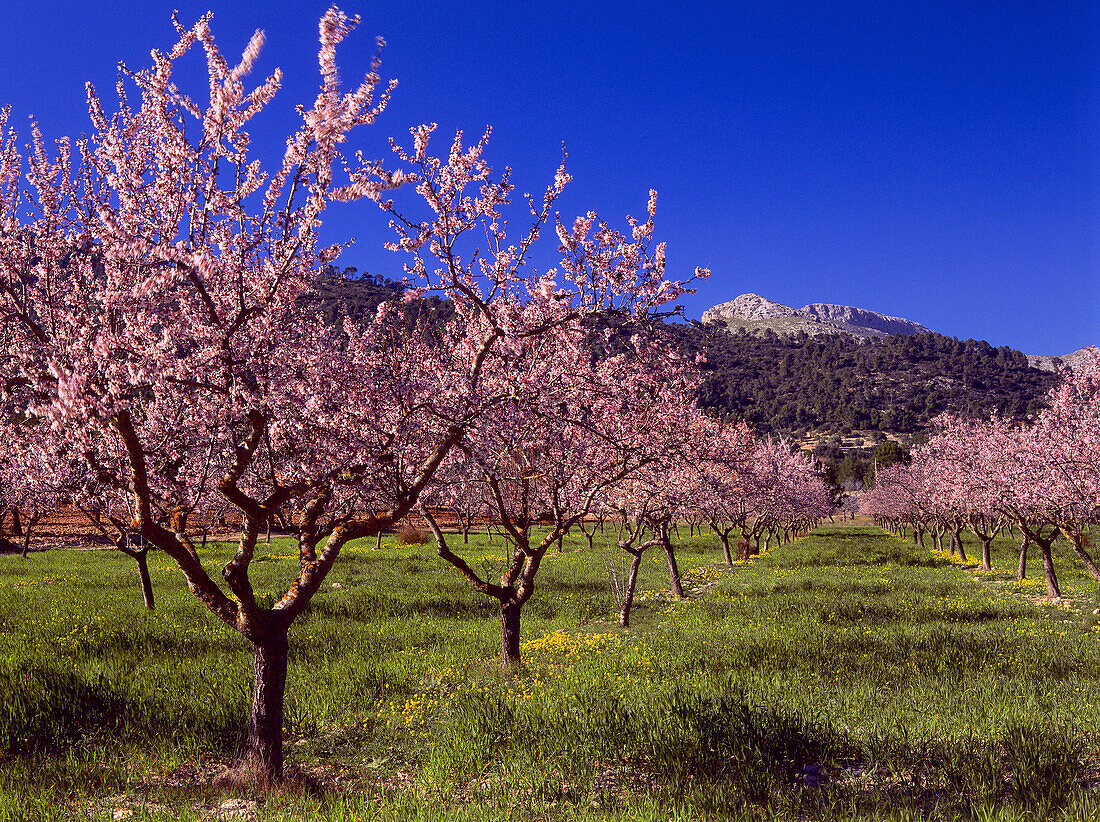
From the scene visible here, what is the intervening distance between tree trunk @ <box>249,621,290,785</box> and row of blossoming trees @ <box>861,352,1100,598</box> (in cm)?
2016

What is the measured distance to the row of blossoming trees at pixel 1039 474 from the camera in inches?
837

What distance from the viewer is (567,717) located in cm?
768

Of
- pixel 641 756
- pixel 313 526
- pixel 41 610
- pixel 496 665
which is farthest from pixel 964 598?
pixel 41 610

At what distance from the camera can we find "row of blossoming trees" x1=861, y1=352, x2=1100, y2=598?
2125 centimetres

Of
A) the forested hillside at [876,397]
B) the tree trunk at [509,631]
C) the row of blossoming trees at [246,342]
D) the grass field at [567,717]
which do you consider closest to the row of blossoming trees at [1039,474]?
the grass field at [567,717]

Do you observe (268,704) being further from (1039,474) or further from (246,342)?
(1039,474)

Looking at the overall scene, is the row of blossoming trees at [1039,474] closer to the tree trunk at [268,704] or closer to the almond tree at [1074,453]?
the almond tree at [1074,453]

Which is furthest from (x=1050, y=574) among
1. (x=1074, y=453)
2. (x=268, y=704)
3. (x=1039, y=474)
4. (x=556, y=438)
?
(x=268, y=704)

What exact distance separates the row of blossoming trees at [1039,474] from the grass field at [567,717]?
16.8 ft

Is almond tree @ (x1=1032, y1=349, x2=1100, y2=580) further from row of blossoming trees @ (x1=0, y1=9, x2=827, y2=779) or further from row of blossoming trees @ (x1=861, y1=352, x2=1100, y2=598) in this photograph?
row of blossoming trees @ (x1=0, y1=9, x2=827, y2=779)

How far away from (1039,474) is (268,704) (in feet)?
90.4

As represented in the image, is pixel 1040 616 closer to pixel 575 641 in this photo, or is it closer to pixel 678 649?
pixel 678 649

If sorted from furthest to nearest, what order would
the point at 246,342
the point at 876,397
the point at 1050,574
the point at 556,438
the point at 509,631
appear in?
the point at 876,397, the point at 1050,574, the point at 556,438, the point at 509,631, the point at 246,342

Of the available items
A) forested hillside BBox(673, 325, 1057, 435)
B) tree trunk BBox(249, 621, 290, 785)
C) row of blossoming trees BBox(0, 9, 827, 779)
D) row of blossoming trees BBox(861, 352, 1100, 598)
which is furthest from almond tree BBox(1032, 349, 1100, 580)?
forested hillside BBox(673, 325, 1057, 435)
